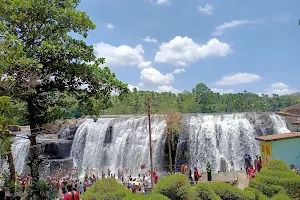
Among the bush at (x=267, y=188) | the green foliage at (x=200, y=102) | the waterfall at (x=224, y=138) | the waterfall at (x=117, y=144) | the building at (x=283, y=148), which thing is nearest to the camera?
the bush at (x=267, y=188)

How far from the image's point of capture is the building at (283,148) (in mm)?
13345

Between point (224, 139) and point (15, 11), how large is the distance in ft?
68.4

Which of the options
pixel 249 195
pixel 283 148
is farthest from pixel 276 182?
pixel 283 148

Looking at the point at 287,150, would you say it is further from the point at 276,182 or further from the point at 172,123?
the point at 172,123

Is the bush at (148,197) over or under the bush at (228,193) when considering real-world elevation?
over

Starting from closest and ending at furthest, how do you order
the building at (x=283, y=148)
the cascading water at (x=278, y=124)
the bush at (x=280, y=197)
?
the bush at (x=280, y=197), the building at (x=283, y=148), the cascading water at (x=278, y=124)

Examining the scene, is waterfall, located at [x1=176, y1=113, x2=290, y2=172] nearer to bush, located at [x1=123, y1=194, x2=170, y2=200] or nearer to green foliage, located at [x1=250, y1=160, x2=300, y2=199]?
green foliage, located at [x1=250, y1=160, x2=300, y2=199]

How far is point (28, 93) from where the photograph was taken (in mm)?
7465

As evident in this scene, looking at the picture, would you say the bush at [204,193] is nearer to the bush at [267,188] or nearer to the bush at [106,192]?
the bush at [106,192]

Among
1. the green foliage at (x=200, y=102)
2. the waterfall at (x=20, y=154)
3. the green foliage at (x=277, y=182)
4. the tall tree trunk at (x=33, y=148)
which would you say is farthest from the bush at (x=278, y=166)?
the green foliage at (x=200, y=102)

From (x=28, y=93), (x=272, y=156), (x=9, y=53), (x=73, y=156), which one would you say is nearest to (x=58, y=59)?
(x=28, y=93)

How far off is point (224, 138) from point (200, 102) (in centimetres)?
4919

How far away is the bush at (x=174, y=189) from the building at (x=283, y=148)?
958 cm

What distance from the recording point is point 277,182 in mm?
5703
